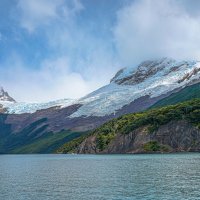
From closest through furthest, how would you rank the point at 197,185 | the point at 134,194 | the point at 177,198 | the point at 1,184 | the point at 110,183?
the point at 177,198 → the point at 134,194 → the point at 197,185 → the point at 110,183 → the point at 1,184

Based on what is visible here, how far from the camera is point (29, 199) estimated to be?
67.3m

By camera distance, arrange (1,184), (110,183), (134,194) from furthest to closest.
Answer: (1,184)
(110,183)
(134,194)

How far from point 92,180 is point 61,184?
7.91 metres

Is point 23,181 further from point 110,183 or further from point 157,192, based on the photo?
point 157,192

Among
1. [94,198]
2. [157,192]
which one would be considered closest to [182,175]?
[157,192]

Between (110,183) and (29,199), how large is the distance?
21018mm

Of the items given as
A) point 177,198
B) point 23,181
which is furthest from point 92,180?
point 177,198

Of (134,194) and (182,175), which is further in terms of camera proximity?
(182,175)

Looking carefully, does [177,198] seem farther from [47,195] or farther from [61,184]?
[61,184]

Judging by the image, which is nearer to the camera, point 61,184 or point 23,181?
point 61,184

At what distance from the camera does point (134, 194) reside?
68.1 m

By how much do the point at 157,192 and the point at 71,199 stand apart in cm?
1436

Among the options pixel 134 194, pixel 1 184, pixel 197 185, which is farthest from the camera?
pixel 1 184

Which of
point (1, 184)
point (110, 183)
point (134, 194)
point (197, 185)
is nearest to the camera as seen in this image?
point (134, 194)
